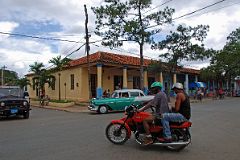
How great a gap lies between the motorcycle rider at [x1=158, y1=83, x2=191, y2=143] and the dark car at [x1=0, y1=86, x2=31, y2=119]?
11.8 metres

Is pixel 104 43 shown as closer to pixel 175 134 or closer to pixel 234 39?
pixel 175 134

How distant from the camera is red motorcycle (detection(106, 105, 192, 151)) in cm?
809

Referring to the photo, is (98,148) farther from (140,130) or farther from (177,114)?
(177,114)

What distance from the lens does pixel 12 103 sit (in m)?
17.7

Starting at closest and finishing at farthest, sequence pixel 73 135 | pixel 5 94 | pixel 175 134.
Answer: pixel 175 134
pixel 73 135
pixel 5 94

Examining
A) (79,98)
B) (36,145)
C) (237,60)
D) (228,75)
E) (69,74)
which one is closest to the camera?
(36,145)

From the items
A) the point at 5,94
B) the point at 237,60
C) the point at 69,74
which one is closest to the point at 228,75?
the point at 237,60

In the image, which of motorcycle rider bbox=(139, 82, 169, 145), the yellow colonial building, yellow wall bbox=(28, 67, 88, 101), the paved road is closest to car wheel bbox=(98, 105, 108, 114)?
the yellow colonial building

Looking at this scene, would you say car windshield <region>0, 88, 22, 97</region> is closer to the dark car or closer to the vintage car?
the dark car

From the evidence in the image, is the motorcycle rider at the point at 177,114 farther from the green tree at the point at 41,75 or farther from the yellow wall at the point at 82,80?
the green tree at the point at 41,75

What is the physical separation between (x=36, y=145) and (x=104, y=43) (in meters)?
20.2

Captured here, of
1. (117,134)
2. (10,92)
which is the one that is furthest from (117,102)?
(117,134)

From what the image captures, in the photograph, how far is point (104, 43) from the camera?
28.4 meters

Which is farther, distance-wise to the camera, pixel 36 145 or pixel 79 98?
pixel 79 98
